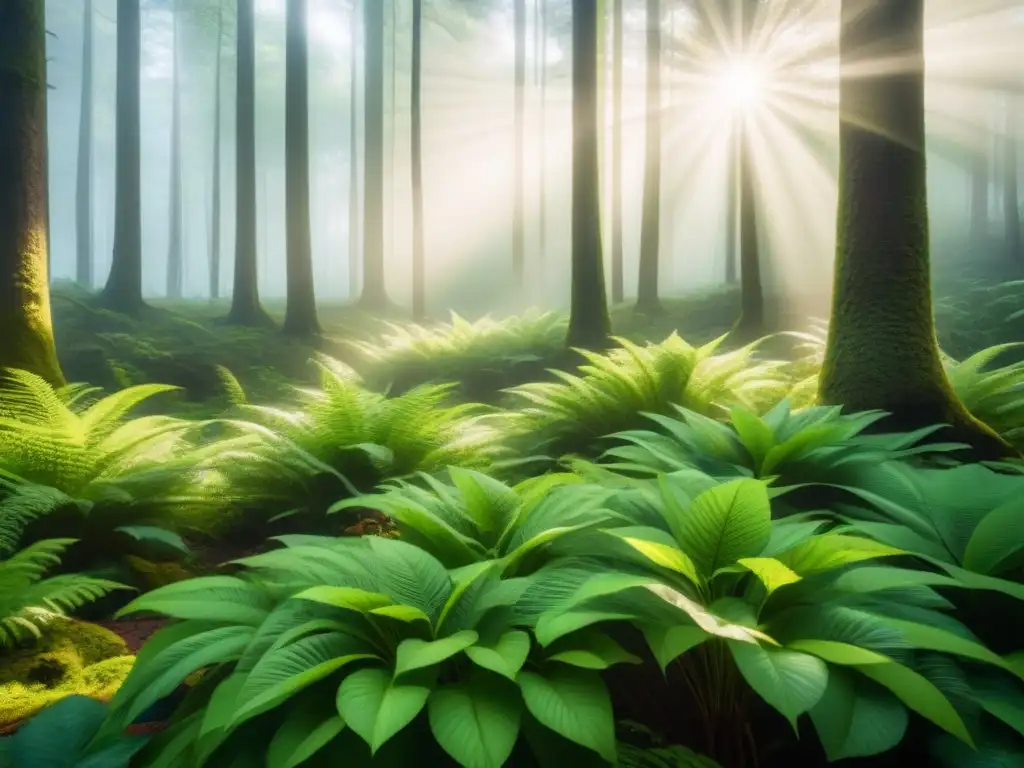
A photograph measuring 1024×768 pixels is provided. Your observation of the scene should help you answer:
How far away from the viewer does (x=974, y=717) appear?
1.50 meters

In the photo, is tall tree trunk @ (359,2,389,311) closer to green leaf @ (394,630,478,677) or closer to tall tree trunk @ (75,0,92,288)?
tall tree trunk @ (75,0,92,288)

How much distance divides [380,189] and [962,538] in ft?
59.9

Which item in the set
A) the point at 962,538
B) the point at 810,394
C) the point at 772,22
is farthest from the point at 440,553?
the point at 772,22

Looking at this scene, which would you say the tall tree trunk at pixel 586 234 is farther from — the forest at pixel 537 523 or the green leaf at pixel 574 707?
the green leaf at pixel 574 707

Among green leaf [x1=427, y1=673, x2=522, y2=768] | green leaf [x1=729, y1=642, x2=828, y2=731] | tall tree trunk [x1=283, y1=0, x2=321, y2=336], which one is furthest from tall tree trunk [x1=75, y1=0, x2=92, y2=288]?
green leaf [x1=729, y1=642, x2=828, y2=731]

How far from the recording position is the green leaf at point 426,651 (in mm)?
1476

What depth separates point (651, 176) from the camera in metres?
15.0

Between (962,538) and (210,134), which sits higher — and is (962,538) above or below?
below

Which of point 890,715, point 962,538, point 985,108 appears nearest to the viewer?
point 890,715

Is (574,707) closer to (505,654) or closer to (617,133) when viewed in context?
(505,654)

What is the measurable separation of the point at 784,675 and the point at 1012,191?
25.3m

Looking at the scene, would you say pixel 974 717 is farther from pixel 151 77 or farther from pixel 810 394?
pixel 151 77

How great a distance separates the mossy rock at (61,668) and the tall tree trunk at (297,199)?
10.1 meters

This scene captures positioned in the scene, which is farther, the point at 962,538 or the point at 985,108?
the point at 985,108
